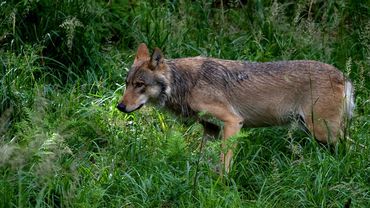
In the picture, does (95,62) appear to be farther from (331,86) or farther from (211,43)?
(331,86)

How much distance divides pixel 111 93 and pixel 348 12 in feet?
11.7

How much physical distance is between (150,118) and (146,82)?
2.41 feet

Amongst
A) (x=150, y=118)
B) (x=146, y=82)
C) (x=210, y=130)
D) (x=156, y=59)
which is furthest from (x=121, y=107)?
(x=210, y=130)

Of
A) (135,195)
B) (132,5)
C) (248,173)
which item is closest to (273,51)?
(132,5)

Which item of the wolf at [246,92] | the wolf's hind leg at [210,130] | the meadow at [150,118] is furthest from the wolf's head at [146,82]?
the wolf's hind leg at [210,130]

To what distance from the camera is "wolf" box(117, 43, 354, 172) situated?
836 centimetres

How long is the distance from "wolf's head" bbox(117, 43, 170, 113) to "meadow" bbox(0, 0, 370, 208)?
0.33 meters

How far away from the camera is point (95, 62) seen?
32.7 ft

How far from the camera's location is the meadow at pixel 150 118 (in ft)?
23.0

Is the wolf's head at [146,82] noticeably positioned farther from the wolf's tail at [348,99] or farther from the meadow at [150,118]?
the wolf's tail at [348,99]

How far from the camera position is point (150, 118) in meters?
8.96

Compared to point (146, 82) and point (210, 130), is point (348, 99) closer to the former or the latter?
point (210, 130)

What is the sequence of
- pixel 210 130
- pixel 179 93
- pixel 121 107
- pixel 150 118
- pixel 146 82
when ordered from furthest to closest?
pixel 150 118 → pixel 210 130 → pixel 179 93 → pixel 146 82 → pixel 121 107

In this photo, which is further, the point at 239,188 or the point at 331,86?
the point at 331,86
